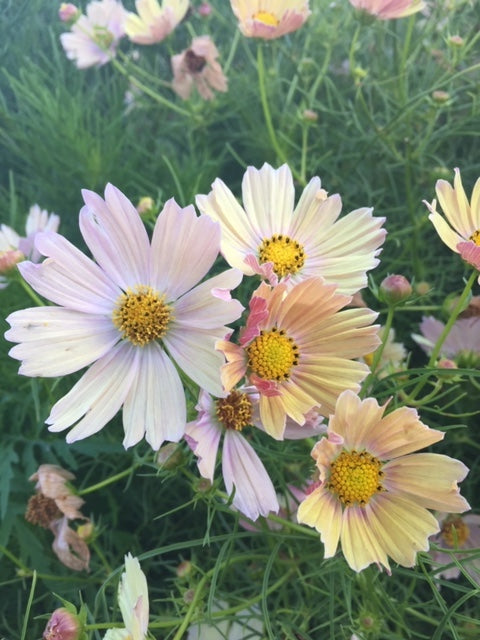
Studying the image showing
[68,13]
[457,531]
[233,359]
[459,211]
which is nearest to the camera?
[233,359]

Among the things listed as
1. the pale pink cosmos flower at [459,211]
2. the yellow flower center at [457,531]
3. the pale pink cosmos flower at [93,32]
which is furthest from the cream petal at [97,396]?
the pale pink cosmos flower at [93,32]

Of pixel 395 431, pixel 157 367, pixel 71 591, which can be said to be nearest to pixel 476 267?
pixel 395 431

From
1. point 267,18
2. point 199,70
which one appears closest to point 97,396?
point 267,18

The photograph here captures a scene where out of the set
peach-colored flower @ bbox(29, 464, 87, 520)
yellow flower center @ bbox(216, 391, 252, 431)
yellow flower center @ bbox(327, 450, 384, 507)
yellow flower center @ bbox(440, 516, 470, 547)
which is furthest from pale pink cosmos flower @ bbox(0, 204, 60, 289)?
yellow flower center @ bbox(440, 516, 470, 547)

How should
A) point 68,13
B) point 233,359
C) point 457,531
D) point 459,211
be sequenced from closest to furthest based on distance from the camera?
point 233,359, point 459,211, point 457,531, point 68,13

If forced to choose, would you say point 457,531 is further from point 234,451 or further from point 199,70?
point 199,70

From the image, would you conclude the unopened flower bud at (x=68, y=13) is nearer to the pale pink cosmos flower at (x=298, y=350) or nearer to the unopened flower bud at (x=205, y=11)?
A: the unopened flower bud at (x=205, y=11)

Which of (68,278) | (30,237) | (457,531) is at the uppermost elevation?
(68,278)
